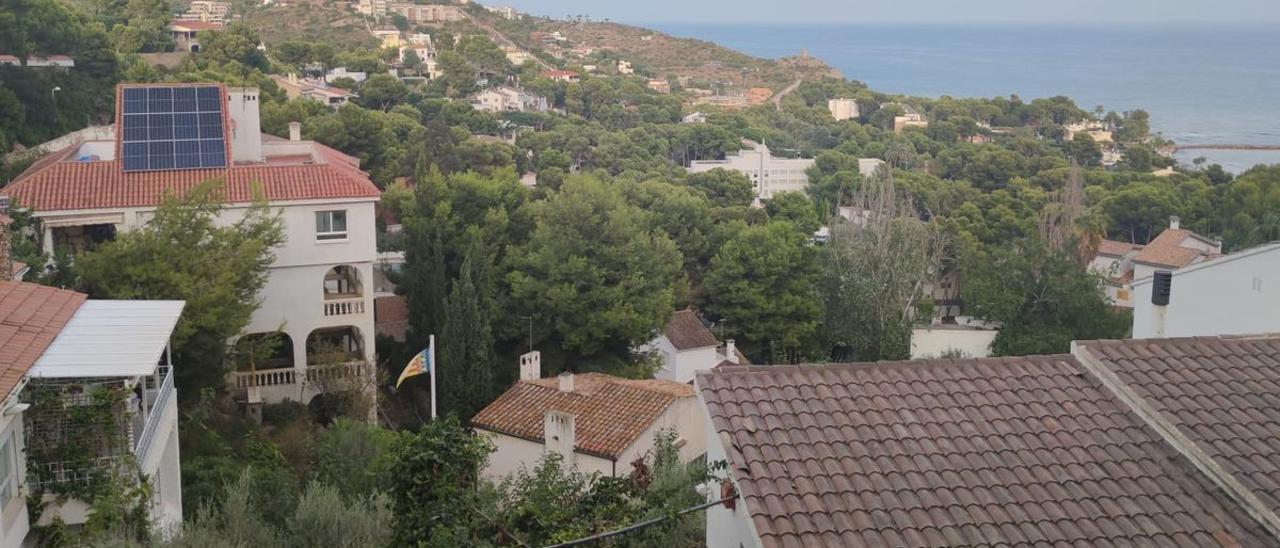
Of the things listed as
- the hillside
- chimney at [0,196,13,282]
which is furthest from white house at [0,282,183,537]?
the hillside

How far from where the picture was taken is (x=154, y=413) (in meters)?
11.6

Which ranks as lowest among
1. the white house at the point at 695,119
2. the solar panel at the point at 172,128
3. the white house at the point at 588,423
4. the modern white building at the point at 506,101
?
the white house at the point at 695,119

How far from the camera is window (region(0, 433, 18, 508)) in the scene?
9.23 meters

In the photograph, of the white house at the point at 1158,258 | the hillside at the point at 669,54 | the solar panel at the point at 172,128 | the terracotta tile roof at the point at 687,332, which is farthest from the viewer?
the hillside at the point at 669,54

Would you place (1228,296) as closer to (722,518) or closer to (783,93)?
(722,518)

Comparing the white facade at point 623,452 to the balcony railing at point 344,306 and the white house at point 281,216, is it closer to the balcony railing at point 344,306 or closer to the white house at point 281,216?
the white house at point 281,216

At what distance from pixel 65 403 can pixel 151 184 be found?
9.83 m

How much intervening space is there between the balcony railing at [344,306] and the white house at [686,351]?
791 centimetres

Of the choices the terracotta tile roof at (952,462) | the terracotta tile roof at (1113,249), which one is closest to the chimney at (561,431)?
the terracotta tile roof at (952,462)

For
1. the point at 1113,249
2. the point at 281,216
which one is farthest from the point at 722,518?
the point at 1113,249

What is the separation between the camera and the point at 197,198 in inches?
696

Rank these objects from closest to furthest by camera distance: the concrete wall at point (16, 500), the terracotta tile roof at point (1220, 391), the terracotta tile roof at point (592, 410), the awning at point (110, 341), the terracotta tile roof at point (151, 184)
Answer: the terracotta tile roof at point (1220, 391) < the concrete wall at point (16, 500) < the awning at point (110, 341) < the terracotta tile roof at point (592, 410) < the terracotta tile roof at point (151, 184)

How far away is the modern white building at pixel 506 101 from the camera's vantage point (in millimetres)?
87506

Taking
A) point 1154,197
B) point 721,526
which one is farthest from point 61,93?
point 1154,197
